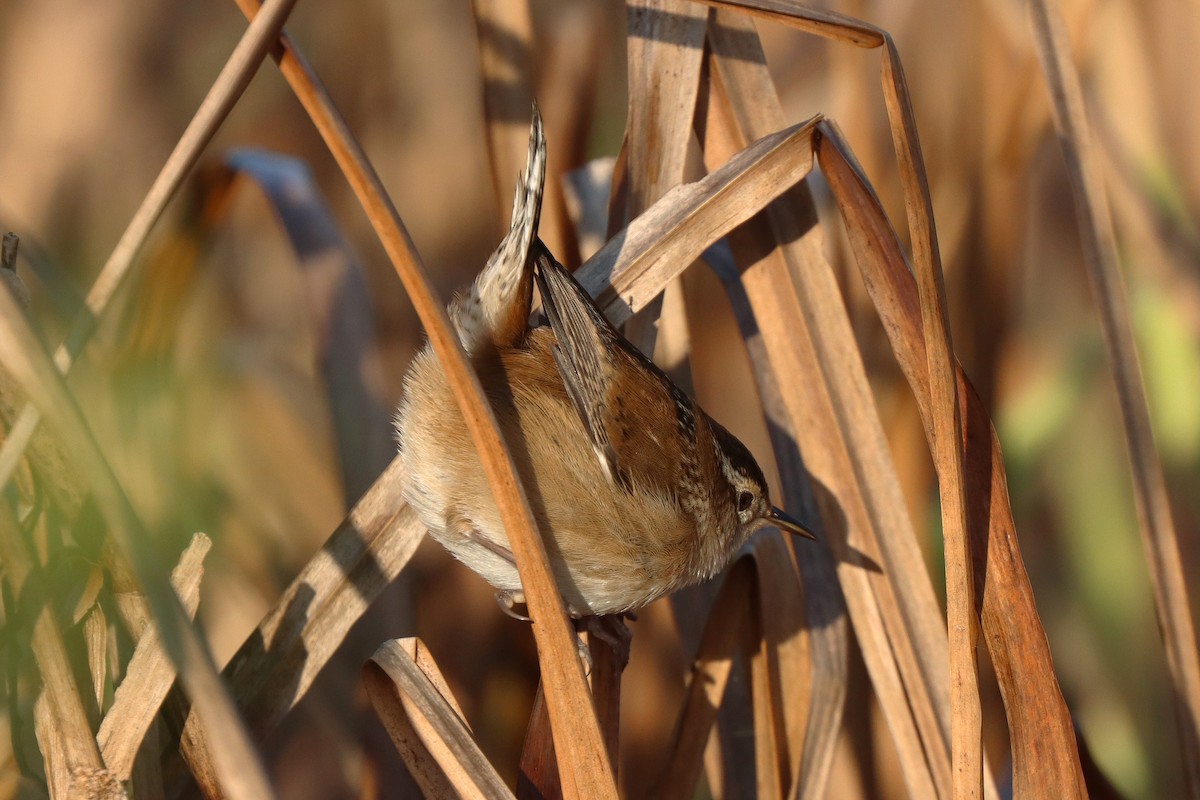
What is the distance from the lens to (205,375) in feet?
7.13

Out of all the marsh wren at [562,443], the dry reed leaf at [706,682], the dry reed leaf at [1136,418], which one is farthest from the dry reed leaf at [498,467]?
the dry reed leaf at [1136,418]

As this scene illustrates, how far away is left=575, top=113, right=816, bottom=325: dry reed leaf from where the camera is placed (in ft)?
5.38

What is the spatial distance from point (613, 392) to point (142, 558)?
889 millimetres

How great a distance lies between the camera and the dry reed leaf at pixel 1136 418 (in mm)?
1827

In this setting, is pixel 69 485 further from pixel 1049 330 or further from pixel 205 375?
pixel 1049 330

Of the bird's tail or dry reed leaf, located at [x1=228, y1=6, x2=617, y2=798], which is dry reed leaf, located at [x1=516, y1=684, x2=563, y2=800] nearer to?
dry reed leaf, located at [x1=228, y1=6, x2=617, y2=798]

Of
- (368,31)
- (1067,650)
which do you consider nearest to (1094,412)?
(1067,650)

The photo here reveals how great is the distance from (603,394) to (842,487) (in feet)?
1.65

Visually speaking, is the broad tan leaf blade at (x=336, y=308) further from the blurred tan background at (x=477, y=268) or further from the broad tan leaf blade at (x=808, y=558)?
the broad tan leaf blade at (x=808, y=558)

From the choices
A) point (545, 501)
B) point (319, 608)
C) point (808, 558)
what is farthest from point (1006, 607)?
point (319, 608)

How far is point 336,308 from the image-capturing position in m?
1.96

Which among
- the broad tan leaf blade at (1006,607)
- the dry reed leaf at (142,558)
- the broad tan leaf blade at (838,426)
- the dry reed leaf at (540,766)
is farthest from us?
the broad tan leaf blade at (838,426)

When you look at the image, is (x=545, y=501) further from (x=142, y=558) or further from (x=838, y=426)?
(x=142, y=558)

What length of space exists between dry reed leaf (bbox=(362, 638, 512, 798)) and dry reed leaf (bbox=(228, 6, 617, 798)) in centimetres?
26
